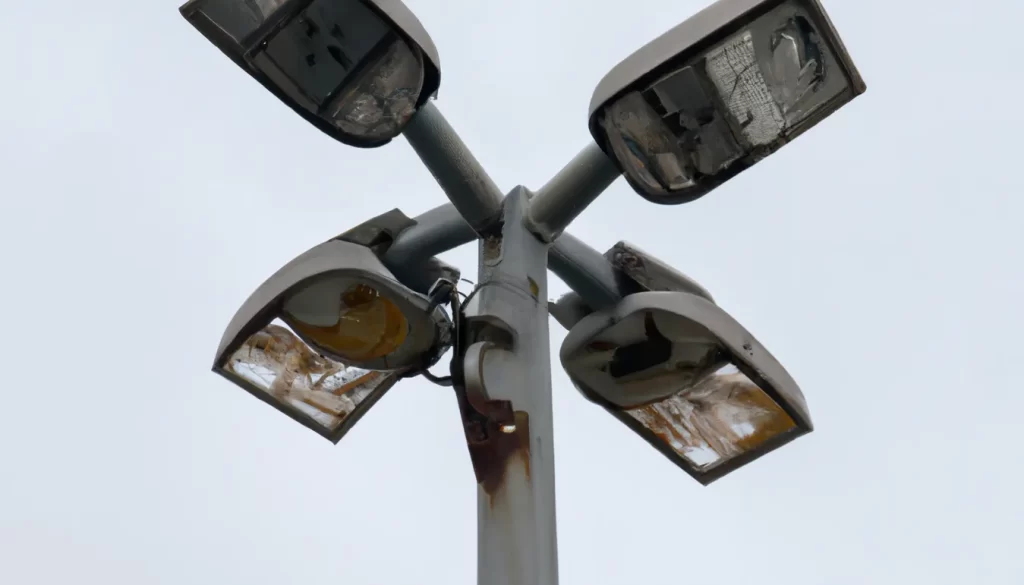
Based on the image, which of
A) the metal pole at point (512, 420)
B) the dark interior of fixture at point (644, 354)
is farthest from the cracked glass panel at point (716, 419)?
the metal pole at point (512, 420)

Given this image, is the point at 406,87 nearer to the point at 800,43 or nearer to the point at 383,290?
the point at 383,290

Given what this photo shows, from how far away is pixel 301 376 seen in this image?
10.6 feet

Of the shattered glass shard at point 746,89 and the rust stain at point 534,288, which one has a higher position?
the shattered glass shard at point 746,89

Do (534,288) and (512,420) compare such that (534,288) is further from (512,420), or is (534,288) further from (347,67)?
(347,67)

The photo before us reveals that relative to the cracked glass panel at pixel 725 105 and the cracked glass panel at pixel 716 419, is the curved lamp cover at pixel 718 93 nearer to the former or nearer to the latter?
the cracked glass panel at pixel 725 105

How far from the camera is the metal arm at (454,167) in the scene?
9.39 feet

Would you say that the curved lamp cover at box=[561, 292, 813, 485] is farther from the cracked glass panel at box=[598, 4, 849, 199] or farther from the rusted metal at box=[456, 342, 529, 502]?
the rusted metal at box=[456, 342, 529, 502]

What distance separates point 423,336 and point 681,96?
2.54 feet

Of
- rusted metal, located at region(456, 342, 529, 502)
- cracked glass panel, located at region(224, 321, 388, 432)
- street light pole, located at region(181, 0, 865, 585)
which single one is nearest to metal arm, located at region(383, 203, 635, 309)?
street light pole, located at region(181, 0, 865, 585)

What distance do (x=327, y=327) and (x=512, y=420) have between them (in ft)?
1.94

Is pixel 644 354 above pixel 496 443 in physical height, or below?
above

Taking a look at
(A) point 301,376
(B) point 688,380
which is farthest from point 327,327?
(B) point 688,380

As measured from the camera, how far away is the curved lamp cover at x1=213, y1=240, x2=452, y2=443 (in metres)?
2.87

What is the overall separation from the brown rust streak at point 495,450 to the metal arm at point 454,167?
57 cm
